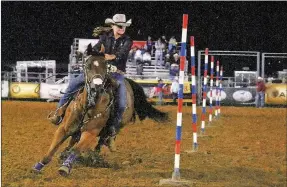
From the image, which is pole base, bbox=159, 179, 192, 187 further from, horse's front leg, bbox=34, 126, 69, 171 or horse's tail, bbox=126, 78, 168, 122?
horse's tail, bbox=126, 78, 168, 122

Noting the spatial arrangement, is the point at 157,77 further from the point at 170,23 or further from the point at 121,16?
the point at 121,16

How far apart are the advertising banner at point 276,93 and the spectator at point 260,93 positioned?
1055mm

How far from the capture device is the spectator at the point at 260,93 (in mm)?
22328

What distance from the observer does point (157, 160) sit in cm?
714

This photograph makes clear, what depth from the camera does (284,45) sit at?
97.7ft

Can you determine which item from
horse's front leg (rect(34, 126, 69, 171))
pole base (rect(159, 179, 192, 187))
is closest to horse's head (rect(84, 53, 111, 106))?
horse's front leg (rect(34, 126, 69, 171))

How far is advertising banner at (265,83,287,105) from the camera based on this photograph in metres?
23.8

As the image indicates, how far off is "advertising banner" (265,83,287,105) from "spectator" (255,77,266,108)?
3.46 feet

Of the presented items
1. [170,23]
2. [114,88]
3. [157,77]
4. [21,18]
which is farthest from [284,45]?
[114,88]

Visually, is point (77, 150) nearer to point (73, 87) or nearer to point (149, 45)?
point (73, 87)

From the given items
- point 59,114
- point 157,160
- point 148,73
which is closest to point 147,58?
point 148,73

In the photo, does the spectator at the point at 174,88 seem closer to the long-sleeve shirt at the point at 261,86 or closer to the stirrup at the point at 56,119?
the long-sleeve shirt at the point at 261,86

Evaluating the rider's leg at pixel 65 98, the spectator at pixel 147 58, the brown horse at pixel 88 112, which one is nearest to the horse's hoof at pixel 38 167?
the brown horse at pixel 88 112

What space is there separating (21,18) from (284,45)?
14282 millimetres
